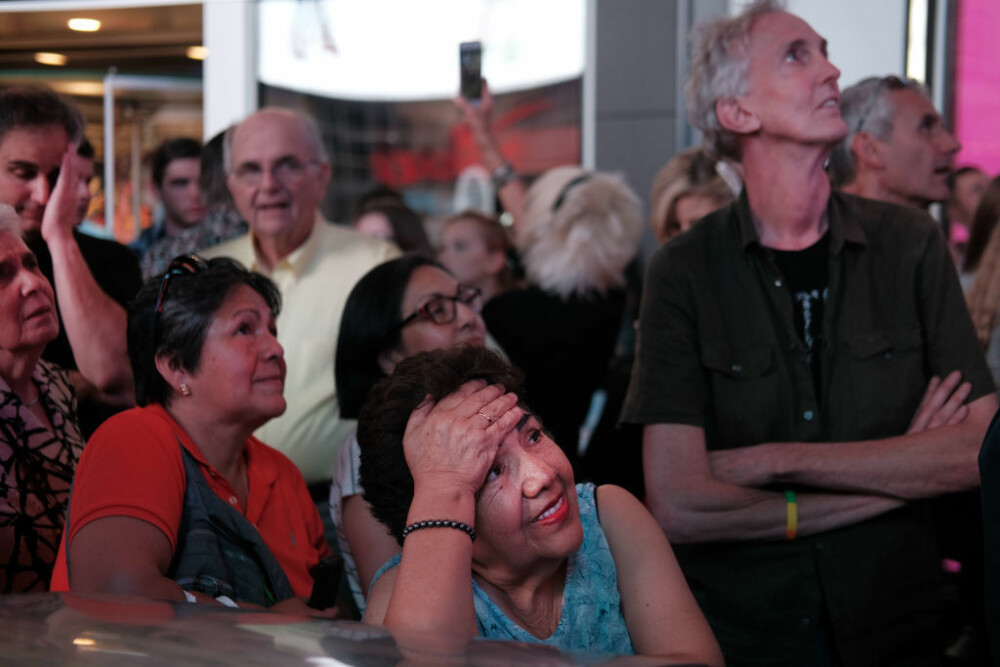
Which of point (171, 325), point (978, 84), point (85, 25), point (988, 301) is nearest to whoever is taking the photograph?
point (171, 325)

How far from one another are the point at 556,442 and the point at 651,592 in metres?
0.67

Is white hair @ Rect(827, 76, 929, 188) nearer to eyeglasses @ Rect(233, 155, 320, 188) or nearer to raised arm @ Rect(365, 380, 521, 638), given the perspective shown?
eyeglasses @ Rect(233, 155, 320, 188)

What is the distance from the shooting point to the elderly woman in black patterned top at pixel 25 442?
226 cm

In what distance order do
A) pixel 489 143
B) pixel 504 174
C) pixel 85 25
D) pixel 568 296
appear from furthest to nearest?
pixel 85 25 < pixel 504 174 < pixel 489 143 < pixel 568 296

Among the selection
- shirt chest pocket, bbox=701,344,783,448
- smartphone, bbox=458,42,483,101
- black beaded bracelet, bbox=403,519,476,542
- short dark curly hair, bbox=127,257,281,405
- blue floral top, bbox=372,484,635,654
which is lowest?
blue floral top, bbox=372,484,635,654

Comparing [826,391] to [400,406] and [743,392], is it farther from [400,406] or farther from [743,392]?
[400,406]

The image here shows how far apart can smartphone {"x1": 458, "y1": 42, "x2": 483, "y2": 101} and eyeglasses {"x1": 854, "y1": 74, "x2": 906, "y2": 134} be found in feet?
4.84

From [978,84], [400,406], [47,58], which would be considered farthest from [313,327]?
[978,84]

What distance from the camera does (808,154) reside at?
256 centimetres

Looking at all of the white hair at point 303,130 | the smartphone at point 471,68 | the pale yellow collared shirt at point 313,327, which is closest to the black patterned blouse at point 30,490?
the pale yellow collared shirt at point 313,327

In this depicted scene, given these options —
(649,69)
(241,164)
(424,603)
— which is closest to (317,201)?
(241,164)

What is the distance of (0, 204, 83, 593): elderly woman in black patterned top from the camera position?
7.41ft

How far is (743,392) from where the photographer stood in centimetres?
251

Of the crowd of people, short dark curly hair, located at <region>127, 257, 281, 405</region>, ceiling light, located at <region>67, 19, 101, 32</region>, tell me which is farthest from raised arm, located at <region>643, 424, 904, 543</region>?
ceiling light, located at <region>67, 19, 101, 32</region>
